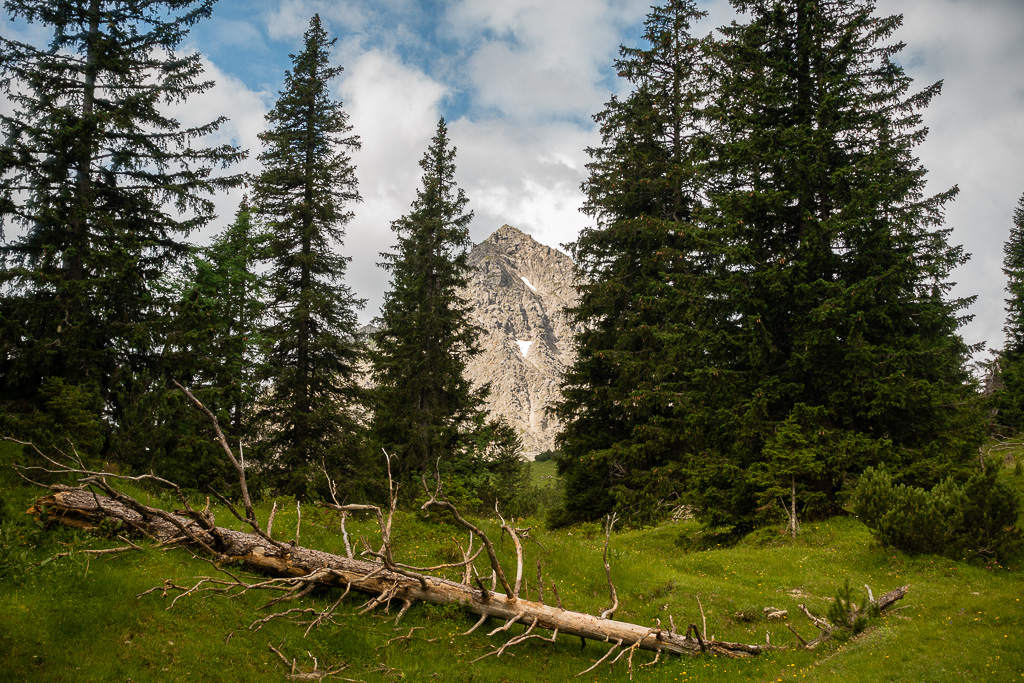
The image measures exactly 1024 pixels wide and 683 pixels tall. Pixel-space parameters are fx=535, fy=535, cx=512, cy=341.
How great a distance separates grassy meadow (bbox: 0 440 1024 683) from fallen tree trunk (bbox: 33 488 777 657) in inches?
11.1

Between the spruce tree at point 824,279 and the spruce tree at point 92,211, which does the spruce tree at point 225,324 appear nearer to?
the spruce tree at point 92,211

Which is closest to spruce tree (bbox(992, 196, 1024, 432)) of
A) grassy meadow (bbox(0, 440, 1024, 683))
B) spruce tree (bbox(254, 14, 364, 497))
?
grassy meadow (bbox(0, 440, 1024, 683))

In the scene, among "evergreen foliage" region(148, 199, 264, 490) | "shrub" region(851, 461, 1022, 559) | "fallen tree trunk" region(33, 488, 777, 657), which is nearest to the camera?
"fallen tree trunk" region(33, 488, 777, 657)

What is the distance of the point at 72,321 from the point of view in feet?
45.5

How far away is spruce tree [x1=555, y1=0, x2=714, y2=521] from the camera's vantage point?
21.7 m

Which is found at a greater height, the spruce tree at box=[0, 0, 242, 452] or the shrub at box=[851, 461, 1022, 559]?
the spruce tree at box=[0, 0, 242, 452]

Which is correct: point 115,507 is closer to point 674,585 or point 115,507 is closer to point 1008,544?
point 674,585

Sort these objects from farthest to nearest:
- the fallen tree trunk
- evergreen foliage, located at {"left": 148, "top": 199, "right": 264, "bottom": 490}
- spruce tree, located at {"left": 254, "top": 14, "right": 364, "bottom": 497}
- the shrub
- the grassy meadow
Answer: spruce tree, located at {"left": 254, "top": 14, "right": 364, "bottom": 497} < evergreen foliage, located at {"left": 148, "top": 199, "right": 264, "bottom": 490} < the shrub < the fallen tree trunk < the grassy meadow

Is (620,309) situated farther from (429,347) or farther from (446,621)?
(446,621)

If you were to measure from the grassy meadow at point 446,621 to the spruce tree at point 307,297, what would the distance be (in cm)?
917

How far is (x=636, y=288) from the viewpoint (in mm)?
24391

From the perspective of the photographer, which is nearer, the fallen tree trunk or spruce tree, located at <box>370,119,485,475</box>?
the fallen tree trunk

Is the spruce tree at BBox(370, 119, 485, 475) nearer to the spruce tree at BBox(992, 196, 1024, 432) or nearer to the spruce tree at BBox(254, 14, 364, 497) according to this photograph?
the spruce tree at BBox(254, 14, 364, 497)

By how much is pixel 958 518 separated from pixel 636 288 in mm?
14956
